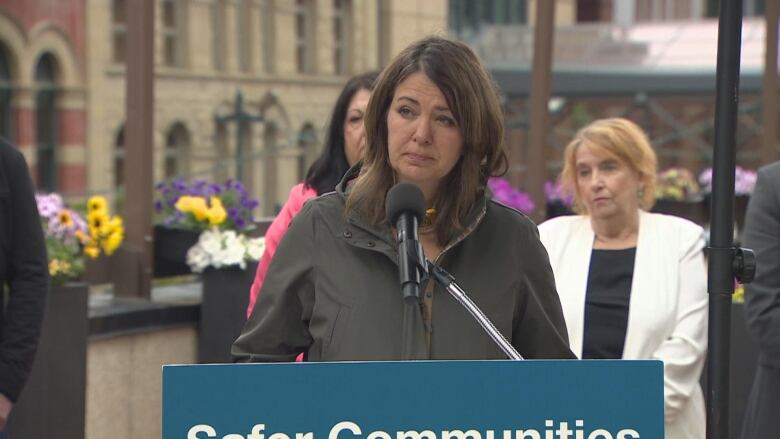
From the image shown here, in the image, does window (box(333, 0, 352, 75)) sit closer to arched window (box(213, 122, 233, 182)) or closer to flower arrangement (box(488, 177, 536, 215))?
arched window (box(213, 122, 233, 182))

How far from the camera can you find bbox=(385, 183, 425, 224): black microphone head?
9.07 ft

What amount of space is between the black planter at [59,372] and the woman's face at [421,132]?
2.90 metres

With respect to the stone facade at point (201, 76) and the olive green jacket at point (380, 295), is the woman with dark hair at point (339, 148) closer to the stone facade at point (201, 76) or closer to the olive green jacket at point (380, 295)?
the olive green jacket at point (380, 295)

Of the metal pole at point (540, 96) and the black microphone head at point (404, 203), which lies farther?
the metal pole at point (540, 96)

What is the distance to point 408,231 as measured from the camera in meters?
2.72

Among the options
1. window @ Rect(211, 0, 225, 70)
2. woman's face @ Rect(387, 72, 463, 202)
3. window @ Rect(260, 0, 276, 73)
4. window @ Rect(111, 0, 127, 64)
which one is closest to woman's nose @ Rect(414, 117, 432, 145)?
woman's face @ Rect(387, 72, 463, 202)

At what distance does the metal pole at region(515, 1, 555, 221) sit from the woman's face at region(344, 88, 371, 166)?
4978 mm

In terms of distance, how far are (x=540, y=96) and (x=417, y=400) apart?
735cm

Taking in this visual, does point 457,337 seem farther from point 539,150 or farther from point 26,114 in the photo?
point 26,114

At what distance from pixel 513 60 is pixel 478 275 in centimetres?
3131

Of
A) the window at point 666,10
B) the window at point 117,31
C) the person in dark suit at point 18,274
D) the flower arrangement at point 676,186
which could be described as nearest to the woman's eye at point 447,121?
the person in dark suit at point 18,274

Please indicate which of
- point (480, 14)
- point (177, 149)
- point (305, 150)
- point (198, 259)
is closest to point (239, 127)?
point (177, 149)

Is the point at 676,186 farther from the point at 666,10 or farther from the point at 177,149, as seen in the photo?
the point at 666,10

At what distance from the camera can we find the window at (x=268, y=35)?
31547 mm
